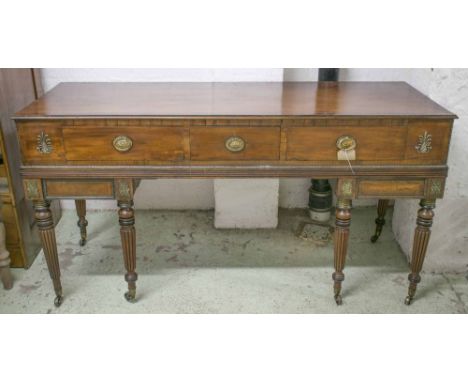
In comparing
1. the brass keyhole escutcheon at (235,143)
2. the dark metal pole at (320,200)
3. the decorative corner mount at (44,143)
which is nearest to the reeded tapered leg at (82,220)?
the decorative corner mount at (44,143)

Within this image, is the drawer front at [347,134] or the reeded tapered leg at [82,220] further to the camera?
the reeded tapered leg at [82,220]

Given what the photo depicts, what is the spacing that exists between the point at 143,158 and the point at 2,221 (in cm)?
90

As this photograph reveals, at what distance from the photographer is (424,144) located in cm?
209

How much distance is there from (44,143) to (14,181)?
601mm

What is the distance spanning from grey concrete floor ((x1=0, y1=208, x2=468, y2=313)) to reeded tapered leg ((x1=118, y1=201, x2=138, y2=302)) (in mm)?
155

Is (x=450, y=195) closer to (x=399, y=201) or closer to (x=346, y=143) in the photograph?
(x=399, y=201)

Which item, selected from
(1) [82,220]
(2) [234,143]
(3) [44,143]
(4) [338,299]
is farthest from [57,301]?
(4) [338,299]

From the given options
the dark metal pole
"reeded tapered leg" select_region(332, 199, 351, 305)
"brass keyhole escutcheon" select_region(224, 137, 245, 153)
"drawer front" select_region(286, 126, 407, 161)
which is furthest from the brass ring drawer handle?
the dark metal pole

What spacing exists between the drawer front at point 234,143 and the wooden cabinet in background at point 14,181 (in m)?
0.97

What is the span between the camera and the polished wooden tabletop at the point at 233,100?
2.07m

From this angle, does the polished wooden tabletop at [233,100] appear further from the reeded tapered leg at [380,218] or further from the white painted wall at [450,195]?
the reeded tapered leg at [380,218]

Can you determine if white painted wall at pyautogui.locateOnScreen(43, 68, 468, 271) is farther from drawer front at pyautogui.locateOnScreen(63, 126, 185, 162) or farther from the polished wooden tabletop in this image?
drawer front at pyautogui.locateOnScreen(63, 126, 185, 162)

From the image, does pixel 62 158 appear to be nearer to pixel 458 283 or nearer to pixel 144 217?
pixel 144 217

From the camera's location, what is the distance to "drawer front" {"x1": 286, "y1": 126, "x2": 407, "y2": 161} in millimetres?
2068
